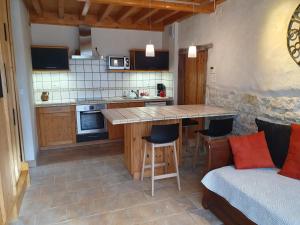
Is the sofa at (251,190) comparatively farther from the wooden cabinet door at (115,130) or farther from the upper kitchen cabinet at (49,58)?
the upper kitchen cabinet at (49,58)

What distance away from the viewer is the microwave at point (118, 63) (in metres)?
4.79

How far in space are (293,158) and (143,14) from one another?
3678 millimetres

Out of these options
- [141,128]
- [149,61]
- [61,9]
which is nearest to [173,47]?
[149,61]

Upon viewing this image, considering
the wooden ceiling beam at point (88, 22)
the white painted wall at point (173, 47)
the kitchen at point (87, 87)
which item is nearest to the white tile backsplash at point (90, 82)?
the kitchen at point (87, 87)

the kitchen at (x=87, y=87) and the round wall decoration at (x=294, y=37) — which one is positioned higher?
the round wall decoration at (x=294, y=37)

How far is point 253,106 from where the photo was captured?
3.13m

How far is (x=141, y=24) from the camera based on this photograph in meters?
5.12

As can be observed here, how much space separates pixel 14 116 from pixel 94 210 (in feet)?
4.86

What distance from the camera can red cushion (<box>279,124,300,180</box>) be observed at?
216cm

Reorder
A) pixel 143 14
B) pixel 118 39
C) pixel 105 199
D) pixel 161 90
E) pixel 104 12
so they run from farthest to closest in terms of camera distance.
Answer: pixel 161 90
pixel 118 39
pixel 143 14
pixel 104 12
pixel 105 199

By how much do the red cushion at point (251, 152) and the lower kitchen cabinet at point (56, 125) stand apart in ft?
10.4

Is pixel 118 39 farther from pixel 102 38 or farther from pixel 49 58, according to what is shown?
pixel 49 58

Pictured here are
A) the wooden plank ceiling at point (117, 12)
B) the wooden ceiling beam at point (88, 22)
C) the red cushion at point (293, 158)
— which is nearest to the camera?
the red cushion at point (293, 158)

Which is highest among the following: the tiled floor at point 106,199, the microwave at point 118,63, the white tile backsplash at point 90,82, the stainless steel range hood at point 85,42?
the stainless steel range hood at point 85,42
